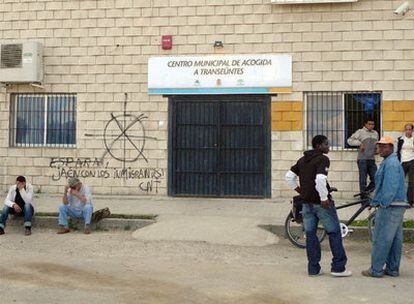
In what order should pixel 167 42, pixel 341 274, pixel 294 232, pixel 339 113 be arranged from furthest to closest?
pixel 167 42
pixel 339 113
pixel 294 232
pixel 341 274

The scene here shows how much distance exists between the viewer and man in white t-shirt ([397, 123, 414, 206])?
34.9 ft

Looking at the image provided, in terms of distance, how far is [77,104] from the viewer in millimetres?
12656

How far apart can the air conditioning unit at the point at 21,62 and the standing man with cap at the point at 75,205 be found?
4.36 m

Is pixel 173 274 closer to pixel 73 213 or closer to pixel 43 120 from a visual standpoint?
pixel 73 213

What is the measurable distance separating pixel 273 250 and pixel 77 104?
22.4 ft

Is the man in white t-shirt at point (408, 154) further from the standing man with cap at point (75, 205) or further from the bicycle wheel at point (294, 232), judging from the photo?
the standing man with cap at point (75, 205)

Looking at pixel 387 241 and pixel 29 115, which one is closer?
pixel 387 241

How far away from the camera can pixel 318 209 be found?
6.36m

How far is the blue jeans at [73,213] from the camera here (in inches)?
361

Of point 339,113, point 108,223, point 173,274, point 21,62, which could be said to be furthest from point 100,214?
point 339,113

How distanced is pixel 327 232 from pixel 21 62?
9126mm

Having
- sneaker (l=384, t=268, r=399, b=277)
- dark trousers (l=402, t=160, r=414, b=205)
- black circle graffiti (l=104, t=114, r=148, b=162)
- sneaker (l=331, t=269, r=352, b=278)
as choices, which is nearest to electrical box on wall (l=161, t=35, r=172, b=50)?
black circle graffiti (l=104, t=114, r=148, b=162)

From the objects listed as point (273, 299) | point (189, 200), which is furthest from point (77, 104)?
point (273, 299)

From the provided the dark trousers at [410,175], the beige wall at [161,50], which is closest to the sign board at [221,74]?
the beige wall at [161,50]
